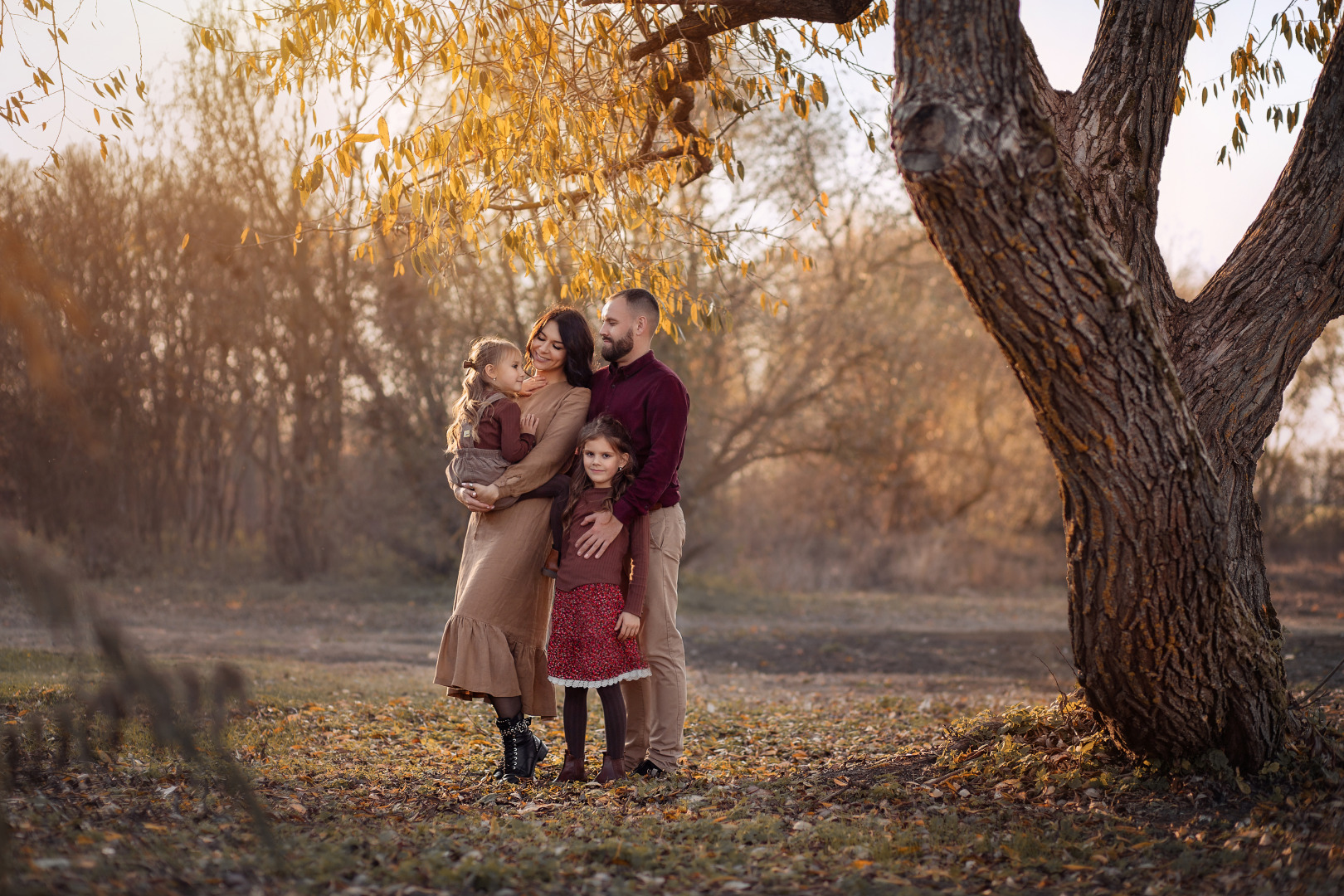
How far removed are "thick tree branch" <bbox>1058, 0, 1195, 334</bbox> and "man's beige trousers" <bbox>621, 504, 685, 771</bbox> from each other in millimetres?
2180

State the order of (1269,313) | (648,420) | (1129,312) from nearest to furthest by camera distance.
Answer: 1. (1129,312)
2. (1269,313)
3. (648,420)

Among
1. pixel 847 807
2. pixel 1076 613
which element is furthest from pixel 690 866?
pixel 1076 613

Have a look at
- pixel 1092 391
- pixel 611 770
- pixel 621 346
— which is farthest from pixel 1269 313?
pixel 611 770

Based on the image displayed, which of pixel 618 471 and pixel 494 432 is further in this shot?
pixel 494 432

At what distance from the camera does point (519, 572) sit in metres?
4.38

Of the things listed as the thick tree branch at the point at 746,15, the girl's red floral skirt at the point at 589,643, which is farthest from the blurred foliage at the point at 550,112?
the girl's red floral skirt at the point at 589,643

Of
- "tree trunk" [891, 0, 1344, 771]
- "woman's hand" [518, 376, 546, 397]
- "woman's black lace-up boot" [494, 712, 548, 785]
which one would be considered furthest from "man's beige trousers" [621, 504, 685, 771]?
"tree trunk" [891, 0, 1344, 771]

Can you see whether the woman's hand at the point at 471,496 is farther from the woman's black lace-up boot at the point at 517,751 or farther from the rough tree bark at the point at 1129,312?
the rough tree bark at the point at 1129,312

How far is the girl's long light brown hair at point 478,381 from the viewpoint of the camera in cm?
436

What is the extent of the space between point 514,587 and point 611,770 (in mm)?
863

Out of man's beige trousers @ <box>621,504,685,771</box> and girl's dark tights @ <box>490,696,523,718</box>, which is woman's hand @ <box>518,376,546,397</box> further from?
girl's dark tights @ <box>490,696,523,718</box>

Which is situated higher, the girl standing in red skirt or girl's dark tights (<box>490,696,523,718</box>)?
the girl standing in red skirt

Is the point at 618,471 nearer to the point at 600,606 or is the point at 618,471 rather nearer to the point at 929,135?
the point at 600,606

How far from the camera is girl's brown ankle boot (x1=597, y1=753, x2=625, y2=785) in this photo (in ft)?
14.0
